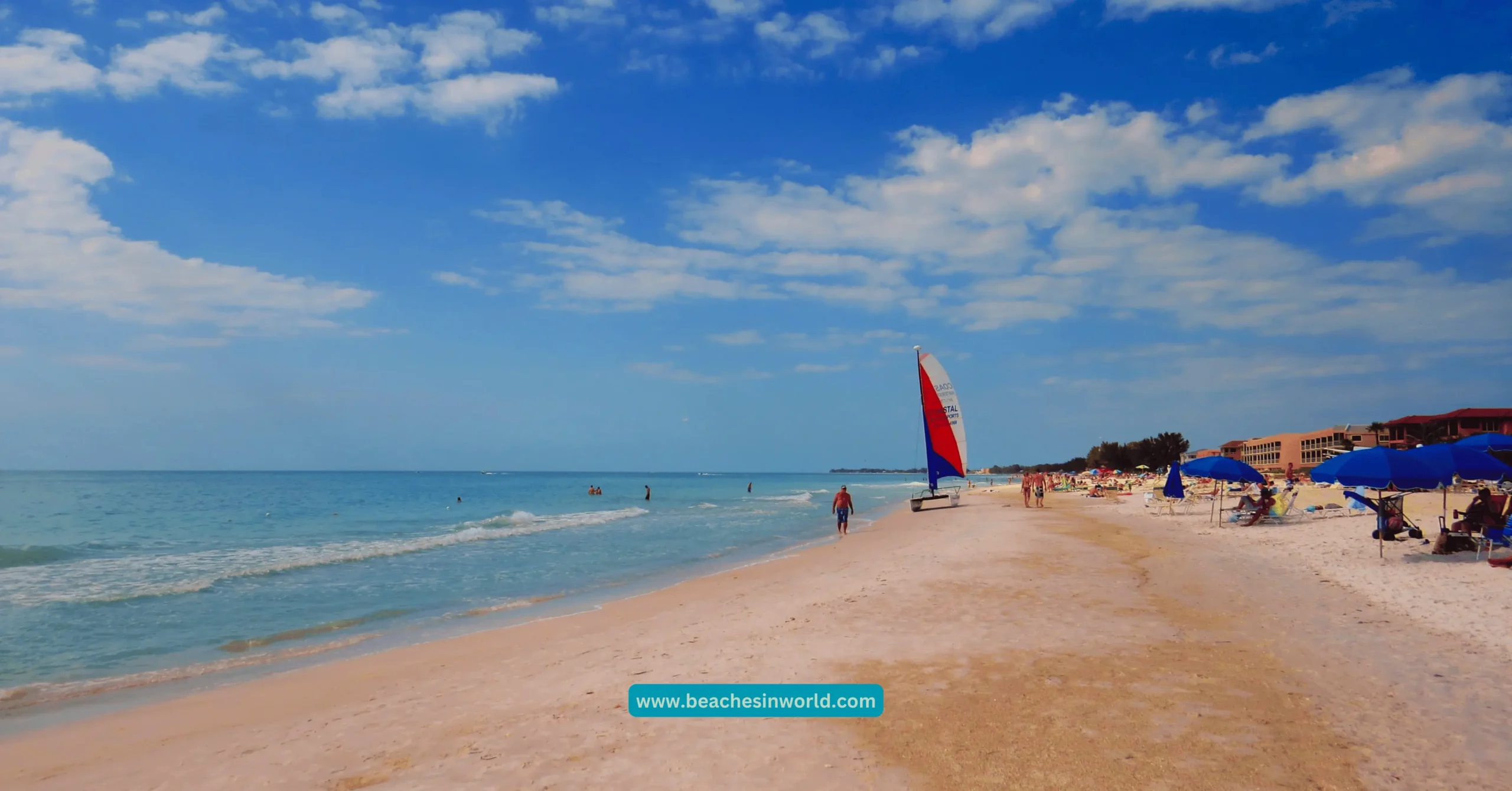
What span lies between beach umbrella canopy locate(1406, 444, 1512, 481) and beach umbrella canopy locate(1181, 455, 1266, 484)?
21.4ft

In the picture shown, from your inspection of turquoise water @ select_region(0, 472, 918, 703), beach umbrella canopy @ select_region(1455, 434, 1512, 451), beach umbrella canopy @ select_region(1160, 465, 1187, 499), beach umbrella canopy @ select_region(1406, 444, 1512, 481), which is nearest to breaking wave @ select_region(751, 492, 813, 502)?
turquoise water @ select_region(0, 472, 918, 703)

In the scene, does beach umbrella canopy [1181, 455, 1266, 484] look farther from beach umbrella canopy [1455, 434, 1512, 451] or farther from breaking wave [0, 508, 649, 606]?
breaking wave [0, 508, 649, 606]

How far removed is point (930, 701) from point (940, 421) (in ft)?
73.9

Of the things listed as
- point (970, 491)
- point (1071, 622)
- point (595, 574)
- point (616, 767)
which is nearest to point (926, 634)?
point (1071, 622)

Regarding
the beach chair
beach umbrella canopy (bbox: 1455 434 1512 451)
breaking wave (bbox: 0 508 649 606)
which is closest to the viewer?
breaking wave (bbox: 0 508 649 606)

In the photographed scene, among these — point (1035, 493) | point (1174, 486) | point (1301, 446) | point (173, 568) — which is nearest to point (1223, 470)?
point (1174, 486)

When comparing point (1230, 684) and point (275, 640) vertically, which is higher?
point (1230, 684)

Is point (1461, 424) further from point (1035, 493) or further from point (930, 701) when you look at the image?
point (930, 701)

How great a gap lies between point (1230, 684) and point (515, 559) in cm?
1773

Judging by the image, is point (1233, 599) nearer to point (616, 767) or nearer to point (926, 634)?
point (926, 634)

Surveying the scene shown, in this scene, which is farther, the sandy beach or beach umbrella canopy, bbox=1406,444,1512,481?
beach umbrella canopy, bbox=1406,444,1512,481

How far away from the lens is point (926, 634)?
8.27 metres

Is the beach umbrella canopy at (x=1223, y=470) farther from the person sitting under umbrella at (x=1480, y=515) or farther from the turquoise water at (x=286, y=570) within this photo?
the turquoise water at (x=286, y=570)

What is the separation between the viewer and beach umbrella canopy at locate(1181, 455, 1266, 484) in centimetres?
1969
